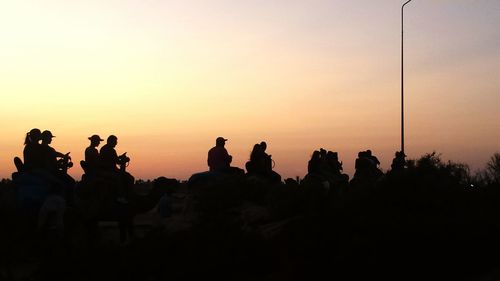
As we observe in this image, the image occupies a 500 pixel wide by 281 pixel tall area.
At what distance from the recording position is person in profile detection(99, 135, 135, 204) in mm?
18031

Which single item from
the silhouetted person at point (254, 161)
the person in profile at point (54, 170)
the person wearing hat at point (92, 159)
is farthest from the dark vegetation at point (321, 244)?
the silhouetted person at point (254, 161)

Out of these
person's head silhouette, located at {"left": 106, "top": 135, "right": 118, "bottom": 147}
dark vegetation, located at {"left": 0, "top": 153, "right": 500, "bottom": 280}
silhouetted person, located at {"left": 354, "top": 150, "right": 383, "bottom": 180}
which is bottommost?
dark vegetation, located at {"left": 0, "top": 153, "right": 500, "bottom": 280}

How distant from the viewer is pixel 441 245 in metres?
11.9

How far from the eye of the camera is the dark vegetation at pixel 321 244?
11633mm

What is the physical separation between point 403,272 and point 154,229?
5.71 meters

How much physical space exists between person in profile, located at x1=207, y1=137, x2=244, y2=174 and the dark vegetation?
5497 millimetres

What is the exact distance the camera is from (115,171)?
18.6m

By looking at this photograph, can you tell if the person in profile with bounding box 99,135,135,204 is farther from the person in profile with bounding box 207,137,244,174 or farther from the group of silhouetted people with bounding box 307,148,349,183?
the group of silhouetted people with bounding box 307,148,349,183

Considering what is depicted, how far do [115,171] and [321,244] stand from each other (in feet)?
25.0

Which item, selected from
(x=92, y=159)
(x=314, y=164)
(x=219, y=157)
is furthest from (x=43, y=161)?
(x=314, y=164)

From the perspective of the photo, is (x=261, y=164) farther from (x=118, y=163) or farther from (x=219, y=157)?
(x=118, y=163)

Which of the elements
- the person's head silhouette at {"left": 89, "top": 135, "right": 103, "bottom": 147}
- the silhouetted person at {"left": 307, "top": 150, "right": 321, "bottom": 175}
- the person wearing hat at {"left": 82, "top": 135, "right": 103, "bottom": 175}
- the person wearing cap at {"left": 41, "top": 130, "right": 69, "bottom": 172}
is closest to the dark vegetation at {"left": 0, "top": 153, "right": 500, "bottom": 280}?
the person wearing cap at {"left": 41, "top": 130, "right": 69, "bottom": 172}

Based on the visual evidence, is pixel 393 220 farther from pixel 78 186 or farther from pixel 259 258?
pixel 78 186

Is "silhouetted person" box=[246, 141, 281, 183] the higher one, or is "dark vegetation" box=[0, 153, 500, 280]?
"silhouetted person" box=[246, 141, 281, 183]
